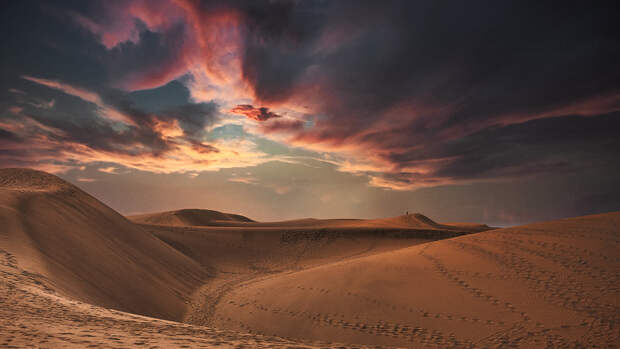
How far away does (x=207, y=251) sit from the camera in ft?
88.5

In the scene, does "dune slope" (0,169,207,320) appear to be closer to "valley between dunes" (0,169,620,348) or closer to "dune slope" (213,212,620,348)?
"valley between dunes" (0,169,620,348)

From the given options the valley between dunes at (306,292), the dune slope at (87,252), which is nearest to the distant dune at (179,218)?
the dune slope at (87,252)

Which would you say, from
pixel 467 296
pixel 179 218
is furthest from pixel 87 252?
pixel 179 218

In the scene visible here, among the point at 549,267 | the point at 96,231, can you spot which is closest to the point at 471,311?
the point at 549,267

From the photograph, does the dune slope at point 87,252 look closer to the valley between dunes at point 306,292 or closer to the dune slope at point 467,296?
the valley between dunes at point 306,292

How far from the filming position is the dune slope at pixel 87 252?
9133mm

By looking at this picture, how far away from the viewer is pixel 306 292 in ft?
39.4

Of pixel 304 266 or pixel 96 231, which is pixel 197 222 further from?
pixel 96 231

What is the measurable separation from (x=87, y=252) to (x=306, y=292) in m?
8.95

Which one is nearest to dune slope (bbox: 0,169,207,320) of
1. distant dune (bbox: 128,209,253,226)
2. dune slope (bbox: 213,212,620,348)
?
dune slope (bbox: 213,212,620,348)

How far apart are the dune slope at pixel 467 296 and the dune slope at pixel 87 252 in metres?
2.98

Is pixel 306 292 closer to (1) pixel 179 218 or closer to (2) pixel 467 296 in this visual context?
(2) pixel 467 296

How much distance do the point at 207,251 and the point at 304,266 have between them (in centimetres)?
977

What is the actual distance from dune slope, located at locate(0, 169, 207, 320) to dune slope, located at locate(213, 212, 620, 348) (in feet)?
9.78
